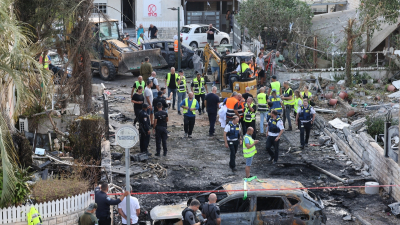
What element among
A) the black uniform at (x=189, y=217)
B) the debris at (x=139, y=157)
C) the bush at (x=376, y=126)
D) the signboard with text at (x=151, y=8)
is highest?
the signboard with text at (x=151, y=8)

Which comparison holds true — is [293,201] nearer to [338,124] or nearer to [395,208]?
[395,208]

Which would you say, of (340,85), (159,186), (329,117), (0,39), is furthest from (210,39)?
(0,39)

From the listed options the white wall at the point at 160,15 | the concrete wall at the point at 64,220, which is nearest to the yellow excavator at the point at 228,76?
the concrete wall at the point at 64,220

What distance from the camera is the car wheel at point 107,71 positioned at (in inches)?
949

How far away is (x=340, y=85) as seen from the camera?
21812 millimetres

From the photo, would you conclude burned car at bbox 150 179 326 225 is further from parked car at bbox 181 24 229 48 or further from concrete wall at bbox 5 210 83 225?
parked car at bbox 181 24 229 48

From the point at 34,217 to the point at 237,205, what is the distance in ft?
11.6

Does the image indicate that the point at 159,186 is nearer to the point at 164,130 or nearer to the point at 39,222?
the point at 164,130

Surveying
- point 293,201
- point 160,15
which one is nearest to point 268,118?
point 293,201

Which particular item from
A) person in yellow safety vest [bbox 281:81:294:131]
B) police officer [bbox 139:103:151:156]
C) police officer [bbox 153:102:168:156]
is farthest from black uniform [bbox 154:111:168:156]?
person in yellow safety vest [bbox 281:81:294:131]

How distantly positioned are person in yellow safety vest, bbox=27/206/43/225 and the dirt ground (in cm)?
268

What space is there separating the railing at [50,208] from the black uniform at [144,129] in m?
4.52

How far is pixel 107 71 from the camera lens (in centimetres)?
2433

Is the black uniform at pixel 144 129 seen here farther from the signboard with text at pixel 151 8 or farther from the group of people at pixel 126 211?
the signboard with text at pixel 151 8
